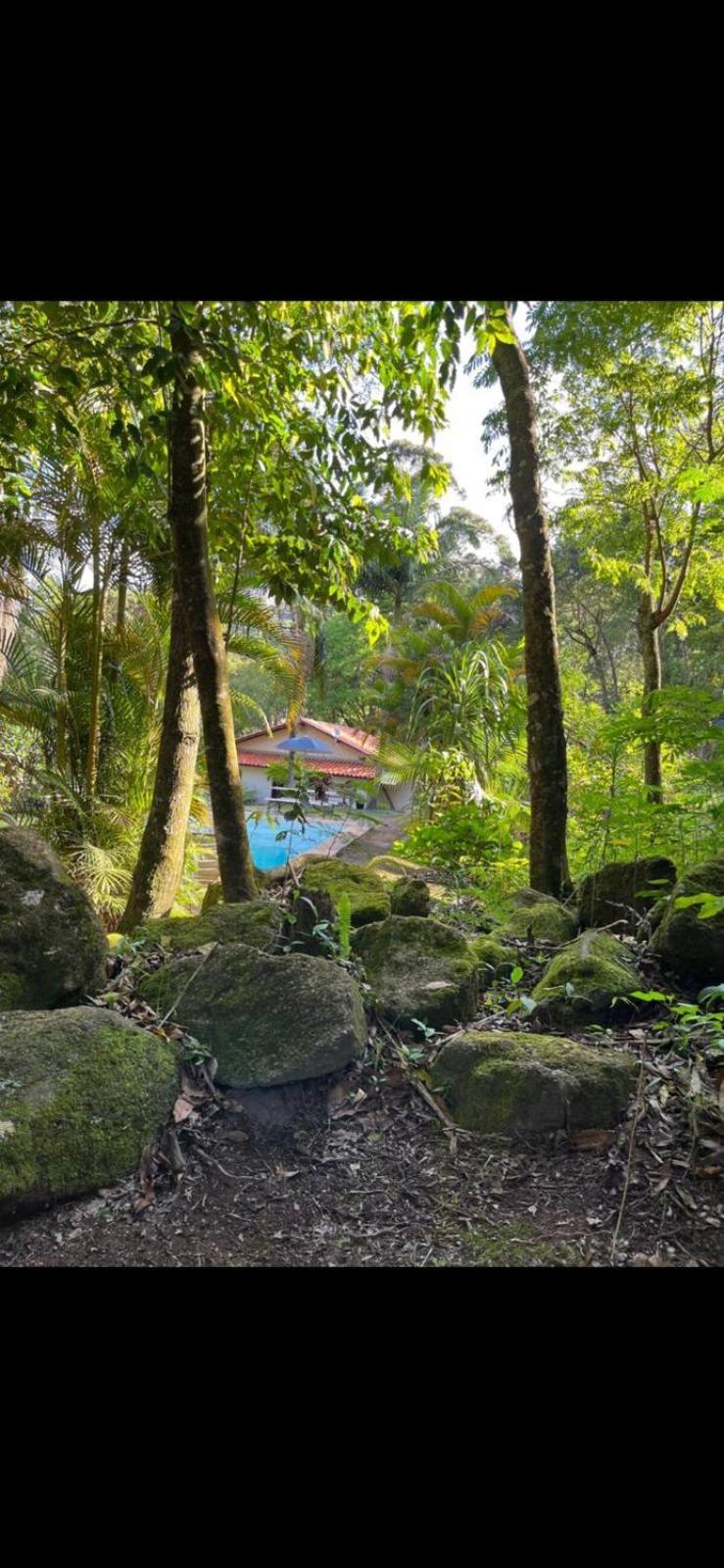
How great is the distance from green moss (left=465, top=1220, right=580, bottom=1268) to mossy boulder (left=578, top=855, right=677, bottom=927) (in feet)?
4.89

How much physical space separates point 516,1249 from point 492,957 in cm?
117

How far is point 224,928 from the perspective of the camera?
2.47m

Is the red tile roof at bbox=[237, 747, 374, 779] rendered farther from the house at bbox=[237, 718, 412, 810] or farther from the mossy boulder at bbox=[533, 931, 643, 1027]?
the mossy boulder at bbox=[533, 931, 643, 1027]

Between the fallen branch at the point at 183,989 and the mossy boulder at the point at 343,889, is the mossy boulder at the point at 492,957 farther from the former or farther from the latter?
the fallen branch at the point at 183,989

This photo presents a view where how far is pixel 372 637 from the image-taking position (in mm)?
3568

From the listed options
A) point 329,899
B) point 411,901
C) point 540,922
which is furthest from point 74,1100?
point 540,922

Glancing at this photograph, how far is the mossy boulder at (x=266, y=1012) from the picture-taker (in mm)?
1800

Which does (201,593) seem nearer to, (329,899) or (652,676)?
(329,899)

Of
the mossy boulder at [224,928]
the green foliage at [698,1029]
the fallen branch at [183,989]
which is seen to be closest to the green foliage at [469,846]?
the mossy boulder at [224,928]

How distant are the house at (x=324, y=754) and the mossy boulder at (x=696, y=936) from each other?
233 cm

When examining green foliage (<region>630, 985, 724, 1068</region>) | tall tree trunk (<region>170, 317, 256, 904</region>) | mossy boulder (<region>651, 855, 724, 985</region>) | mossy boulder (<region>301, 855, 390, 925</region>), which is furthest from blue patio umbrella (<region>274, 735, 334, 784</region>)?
green foliage (<region>630, 985, 724, 1068</region>)
